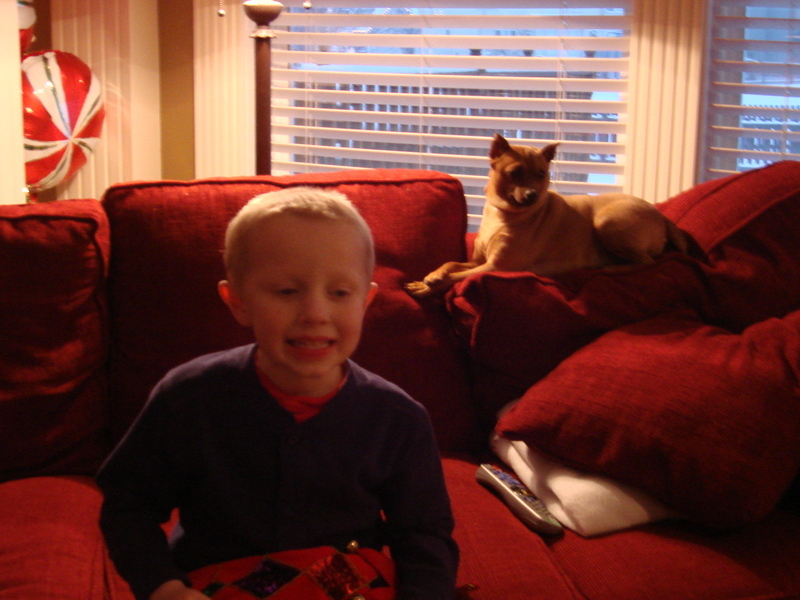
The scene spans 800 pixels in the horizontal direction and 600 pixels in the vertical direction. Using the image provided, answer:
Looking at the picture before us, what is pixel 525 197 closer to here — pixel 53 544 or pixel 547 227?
pixel 547 227

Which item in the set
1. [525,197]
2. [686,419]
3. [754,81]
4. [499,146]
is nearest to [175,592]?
[686,419]

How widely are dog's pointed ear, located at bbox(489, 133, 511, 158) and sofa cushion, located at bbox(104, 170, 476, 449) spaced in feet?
1.06

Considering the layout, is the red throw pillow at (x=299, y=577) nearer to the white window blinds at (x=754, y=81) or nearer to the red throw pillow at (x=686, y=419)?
the red throw pillow at (x=686, y=419)

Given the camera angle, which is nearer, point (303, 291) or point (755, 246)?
point (303, 291)

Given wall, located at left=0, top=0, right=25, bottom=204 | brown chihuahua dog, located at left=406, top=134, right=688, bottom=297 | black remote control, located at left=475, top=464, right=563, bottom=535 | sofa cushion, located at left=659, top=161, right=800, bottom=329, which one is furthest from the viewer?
wall, located at left=0, top=0, right=25, bottom=204

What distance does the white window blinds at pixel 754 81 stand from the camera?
106 inches

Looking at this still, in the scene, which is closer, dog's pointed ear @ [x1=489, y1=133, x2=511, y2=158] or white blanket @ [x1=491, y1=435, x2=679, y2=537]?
white blanket @ [x1=491, y1=435, x2=679, y2=537]

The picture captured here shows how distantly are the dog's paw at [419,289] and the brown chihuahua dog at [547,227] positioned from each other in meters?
0.20

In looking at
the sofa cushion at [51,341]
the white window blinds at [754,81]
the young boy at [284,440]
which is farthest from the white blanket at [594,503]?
the white window blinds at [754,81]

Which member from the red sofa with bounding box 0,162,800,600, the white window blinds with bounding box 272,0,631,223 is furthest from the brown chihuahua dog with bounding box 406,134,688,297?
the white window blinds with bounding box 272,0,631,223

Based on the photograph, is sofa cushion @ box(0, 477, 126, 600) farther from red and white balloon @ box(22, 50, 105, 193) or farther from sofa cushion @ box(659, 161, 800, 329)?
red and white balloon @ box(22, 50, 105, 193)

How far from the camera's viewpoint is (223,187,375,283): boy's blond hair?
0.96 meters

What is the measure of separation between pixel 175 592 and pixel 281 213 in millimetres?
460

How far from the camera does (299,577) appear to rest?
3.15 feet
